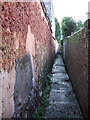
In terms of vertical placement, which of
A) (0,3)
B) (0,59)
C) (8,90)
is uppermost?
(0,3)

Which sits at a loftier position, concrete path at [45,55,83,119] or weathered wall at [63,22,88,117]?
weathered wall at [63,22,88,117]

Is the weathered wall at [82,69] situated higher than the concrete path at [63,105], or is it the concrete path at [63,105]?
the weathered wall at [82,69]

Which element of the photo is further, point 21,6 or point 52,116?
point 52,116

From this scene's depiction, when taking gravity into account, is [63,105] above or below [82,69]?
below

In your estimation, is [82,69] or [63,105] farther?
[63,105]

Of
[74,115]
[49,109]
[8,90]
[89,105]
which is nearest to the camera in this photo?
[8,90]

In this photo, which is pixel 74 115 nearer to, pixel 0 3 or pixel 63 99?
pixel 63 99

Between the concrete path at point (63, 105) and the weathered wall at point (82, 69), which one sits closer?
the weathered wall at point (82, 69)

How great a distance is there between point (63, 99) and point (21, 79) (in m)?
2.25

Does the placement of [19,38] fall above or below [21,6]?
below

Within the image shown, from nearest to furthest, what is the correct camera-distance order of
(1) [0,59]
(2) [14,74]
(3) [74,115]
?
(1) [0,59], (2) [14,74], (3) [74,115]

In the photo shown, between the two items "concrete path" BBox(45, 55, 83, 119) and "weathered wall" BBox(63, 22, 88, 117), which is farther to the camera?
"concrete path" BBox(45, 55, 83, 119)

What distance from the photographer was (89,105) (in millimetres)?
2855

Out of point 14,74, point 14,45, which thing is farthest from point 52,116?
point 14,45
